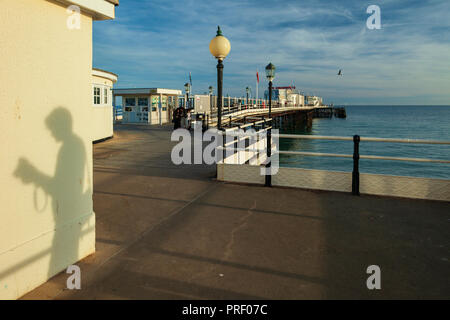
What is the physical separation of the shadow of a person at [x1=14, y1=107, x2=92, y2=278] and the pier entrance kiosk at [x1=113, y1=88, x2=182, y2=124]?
26.6 metres

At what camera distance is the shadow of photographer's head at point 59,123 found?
320 cm

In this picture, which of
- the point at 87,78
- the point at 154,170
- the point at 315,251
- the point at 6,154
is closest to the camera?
the point at 6,154

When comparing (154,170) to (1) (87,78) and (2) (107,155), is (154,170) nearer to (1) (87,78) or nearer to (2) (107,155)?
(2) (107,155)

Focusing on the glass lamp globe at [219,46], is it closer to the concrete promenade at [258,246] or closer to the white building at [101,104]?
the concrete promenade at [258,246]

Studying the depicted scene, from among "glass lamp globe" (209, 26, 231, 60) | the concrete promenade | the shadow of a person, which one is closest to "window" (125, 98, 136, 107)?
"glass lamp globe" (209, 26, 231, 60)

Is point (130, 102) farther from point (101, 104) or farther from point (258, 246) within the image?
point (258, 246)

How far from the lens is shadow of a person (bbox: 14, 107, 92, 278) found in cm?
324

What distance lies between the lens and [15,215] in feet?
9.49

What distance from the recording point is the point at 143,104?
3055 cm

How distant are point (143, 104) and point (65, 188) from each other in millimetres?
28186

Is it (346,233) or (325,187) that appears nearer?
(346,233)

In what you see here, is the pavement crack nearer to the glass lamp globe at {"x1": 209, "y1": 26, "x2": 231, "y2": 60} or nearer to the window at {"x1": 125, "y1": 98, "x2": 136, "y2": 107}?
the glass lamp globe at {"x1": 209, "y1": 26, "x2": 231, "y2": 60}

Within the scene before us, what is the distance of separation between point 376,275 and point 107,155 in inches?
389

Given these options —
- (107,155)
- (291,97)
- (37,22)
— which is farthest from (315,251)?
(291,97)
